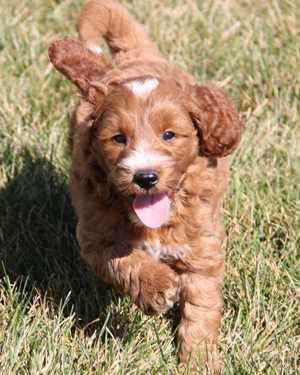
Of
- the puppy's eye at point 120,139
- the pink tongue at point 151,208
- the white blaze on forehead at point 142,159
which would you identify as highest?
the puppy's eye at point 120,139

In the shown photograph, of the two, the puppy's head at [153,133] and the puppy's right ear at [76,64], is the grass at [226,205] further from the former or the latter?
the puppy's right ear at [76,64]

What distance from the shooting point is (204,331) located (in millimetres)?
5027

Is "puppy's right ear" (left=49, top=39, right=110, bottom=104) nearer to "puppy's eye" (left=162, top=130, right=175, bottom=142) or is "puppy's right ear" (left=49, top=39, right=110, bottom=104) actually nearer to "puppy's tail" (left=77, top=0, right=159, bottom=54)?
"puppy's eye" (left=162, top=130, right=175, bottom=142)

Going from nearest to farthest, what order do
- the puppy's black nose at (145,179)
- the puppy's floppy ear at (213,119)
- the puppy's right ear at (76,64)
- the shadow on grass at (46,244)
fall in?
the puppy's black nose at (145,179) < the puppy's floppy ear at (213,119) < the puppy's right ear at (76,64) < the shadow on grass at (46,244)

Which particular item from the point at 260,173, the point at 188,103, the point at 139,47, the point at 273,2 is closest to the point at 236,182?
the point at 260,173

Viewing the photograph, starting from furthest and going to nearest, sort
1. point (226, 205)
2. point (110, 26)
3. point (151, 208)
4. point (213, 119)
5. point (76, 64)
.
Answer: point (226, 205) < point (110, 26) < point (76, 64) < point (213, 119) < point (151, 208)

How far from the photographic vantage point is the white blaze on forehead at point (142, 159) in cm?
447

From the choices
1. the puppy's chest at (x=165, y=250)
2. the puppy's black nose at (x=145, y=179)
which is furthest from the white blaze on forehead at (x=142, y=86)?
the puppy's chest at (x=165, y=250)

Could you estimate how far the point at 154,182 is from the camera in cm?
448

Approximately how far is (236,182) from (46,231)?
1.13 meters

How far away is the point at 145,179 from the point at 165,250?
574 millimetres

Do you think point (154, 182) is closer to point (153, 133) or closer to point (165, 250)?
point (153, 133)

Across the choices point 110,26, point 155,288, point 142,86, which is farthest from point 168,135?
point 110,26

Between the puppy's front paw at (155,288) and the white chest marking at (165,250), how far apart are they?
0.13 metres
